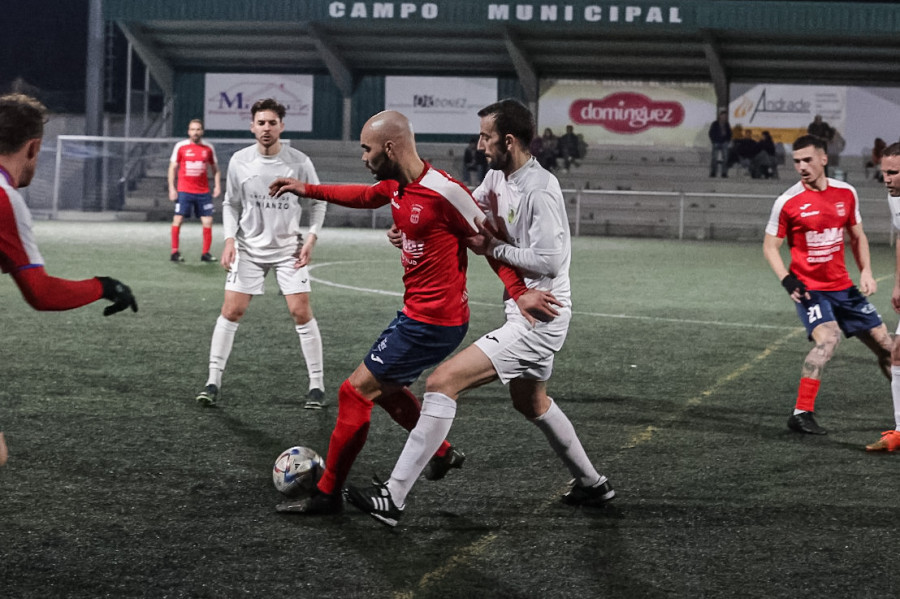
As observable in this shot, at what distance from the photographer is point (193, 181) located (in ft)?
59.0

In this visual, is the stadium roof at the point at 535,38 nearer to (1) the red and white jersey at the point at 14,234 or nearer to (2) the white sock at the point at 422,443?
(2) the white sock at the point at 422,443

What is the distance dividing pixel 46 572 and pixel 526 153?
96.0 inches

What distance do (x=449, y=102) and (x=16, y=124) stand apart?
1166 inches

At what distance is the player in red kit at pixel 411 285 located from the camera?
4605 millimetres

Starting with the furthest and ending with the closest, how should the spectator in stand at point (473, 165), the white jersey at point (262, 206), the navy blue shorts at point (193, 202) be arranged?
the spectator in stand at point (473, 165), the navy blue shorts at point (193, 202), the white jersey at point (262, 206)

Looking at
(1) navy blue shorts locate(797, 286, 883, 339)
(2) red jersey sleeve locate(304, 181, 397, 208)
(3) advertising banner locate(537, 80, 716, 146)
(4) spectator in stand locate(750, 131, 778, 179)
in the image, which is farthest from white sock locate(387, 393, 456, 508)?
(3) advertising banner locate(537, 80, 716, 146)

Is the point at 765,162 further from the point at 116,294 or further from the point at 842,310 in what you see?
the point at 116,294

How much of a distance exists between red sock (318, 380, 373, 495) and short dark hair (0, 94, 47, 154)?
66.6 inches

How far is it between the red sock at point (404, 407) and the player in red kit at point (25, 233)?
1.60 m

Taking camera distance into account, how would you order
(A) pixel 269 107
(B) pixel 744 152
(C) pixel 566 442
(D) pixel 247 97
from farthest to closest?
(D) pixel 247 97 < (B) pixel 744 152 < (A) pixel 269 107 < (C) pixel 566 442

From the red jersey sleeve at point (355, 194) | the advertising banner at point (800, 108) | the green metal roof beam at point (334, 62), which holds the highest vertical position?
the green metal roof beam at point (334, 62)

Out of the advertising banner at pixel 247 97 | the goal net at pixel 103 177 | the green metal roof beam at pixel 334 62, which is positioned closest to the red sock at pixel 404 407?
the goal net at pixel 103 177

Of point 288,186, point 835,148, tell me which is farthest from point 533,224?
point 835,148

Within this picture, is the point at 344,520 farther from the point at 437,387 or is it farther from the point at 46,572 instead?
the point at 46,572
